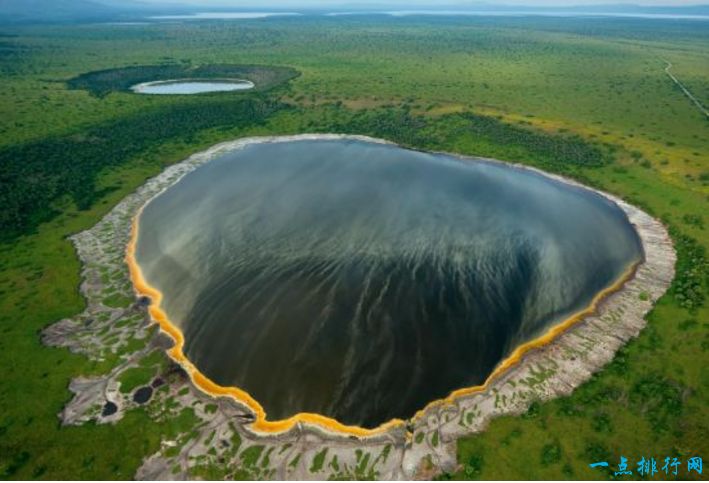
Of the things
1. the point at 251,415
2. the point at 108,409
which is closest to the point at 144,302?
the point at 108,409

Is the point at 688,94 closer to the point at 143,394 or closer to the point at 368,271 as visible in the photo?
the point at 368,271

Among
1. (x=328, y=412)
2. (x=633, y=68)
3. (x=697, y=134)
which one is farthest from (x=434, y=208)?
(x=633, y=68)

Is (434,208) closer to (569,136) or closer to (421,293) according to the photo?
(421,293)

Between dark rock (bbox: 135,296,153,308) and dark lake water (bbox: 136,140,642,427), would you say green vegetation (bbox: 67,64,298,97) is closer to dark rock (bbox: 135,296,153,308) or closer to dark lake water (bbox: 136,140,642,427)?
dark lake water (bbox: 136,140,642,427)

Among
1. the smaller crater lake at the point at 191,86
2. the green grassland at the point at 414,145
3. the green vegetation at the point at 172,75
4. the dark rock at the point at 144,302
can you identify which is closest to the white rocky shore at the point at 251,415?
the dark rock at the point at 144,302

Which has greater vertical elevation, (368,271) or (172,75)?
(172,75)

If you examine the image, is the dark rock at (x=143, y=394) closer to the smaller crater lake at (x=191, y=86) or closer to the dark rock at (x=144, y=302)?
the dark rock at (x=144, y=302)
